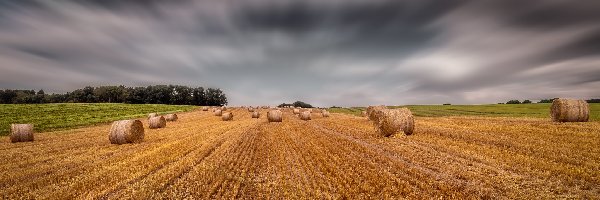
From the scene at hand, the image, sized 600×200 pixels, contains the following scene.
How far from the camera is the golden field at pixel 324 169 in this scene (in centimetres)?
877

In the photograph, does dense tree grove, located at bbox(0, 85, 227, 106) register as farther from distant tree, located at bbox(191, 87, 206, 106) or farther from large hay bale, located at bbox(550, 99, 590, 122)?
large hay bale, located at bbox(550, 99, 590, 122)

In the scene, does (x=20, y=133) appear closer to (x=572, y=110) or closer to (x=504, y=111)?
(x=572, y=110)

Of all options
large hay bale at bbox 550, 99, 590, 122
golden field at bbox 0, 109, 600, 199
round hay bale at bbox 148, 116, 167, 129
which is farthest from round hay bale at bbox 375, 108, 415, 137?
round hay bale at bbox 148, 116, 167, 129

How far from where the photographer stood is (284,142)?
1753 cm

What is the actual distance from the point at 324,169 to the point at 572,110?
1787 centimetres

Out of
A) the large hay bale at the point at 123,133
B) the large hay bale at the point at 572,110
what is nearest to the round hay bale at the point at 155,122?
the large hay bale at the point at 123,133

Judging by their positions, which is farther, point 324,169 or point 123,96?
point 123,96

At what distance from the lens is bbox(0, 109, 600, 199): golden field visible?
877 centimetres

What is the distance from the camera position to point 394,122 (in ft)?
62.8

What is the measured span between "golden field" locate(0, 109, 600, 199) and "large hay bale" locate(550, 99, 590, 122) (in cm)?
421

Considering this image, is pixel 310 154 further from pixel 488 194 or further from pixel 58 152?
pixel 58 152

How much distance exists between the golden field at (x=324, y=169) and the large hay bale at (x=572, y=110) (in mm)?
4211

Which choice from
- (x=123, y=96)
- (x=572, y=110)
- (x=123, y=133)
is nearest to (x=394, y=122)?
(x=572, y=110)

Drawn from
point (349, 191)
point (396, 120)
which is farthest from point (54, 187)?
point (396, 120)
